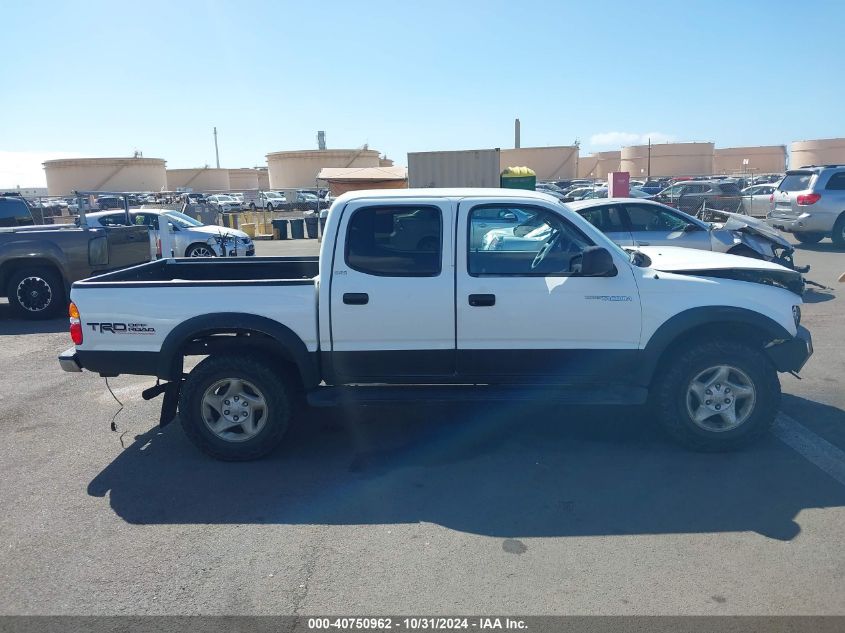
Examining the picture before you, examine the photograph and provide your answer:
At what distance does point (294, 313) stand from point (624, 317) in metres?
2.32

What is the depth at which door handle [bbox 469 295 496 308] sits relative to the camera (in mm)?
4969

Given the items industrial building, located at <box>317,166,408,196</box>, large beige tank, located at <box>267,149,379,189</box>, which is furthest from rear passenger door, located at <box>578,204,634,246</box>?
large beige tank, located at <box>267,149,379,189</box>

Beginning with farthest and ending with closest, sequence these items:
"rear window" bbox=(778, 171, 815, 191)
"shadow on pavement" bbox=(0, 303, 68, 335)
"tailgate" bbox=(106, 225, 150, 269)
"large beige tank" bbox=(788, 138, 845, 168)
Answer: "large beige tank" bbox=(788, 138, 845, 168) → "rear window" bbox=(778, 171, 815, 191) → "tailgate" bbox=(106, 225, 150, 269) → "shadow on pavement" bbox=(0, 303, 68, 335)

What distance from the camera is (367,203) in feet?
17.0

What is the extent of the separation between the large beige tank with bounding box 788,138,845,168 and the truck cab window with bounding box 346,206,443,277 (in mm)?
70960

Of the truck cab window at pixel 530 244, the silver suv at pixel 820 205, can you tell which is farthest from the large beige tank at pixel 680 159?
the truck cab window at pixel 530 244

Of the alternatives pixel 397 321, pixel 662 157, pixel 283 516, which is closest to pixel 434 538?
pixel 283 516

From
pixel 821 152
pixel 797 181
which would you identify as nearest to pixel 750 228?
pixel 797 181

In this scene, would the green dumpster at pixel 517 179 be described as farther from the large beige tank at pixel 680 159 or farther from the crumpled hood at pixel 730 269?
the large beige tank at pixel 680 159

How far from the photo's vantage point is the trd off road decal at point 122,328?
16.9 ft

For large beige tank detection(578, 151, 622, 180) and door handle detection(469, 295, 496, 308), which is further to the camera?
large beige tank detection(578, 151, 622, 180)

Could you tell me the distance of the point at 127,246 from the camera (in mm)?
11070

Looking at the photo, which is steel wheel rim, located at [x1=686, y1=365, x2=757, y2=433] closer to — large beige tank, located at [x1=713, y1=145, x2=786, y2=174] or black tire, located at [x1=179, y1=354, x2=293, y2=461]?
black tire, located at [x1=179, y1=354, x2=293, y2=461]

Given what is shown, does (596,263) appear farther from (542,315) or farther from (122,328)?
(122,328)
